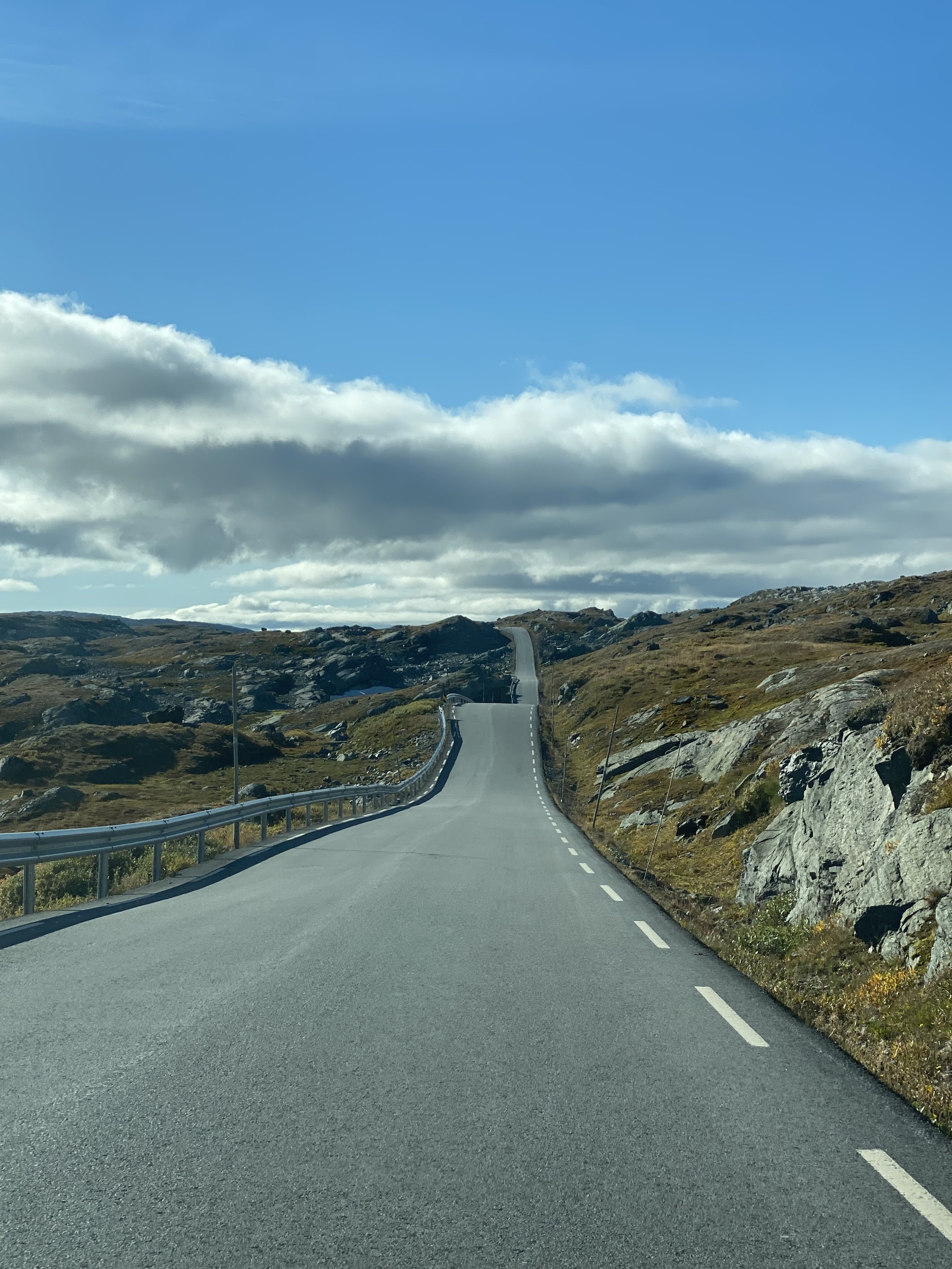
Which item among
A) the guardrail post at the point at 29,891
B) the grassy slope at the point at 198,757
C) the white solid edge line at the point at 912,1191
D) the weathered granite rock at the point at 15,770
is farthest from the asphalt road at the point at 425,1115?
the weathered granite rock at the point at 15,770

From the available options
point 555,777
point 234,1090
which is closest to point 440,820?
point 234,1090

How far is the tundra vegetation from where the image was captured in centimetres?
5344

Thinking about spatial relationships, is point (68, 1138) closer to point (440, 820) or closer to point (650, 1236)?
point (650, 1236)

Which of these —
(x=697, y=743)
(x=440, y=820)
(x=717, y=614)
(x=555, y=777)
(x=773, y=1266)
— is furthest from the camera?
(x=717, y=614)

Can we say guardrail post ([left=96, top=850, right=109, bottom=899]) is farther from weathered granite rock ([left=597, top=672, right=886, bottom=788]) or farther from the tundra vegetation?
weathered granite rock ([left=597, top=672, right=886, bottom=788])

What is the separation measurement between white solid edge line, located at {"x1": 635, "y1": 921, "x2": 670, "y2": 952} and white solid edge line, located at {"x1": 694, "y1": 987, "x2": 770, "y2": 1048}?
1917mm

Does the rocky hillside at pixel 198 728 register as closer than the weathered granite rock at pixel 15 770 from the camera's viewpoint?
Yes

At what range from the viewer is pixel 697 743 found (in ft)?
144

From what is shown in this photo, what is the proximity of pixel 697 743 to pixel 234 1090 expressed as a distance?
133 ft

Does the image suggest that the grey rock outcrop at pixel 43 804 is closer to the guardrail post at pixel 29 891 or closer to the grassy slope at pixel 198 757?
the grassy slope at pixel 198 757

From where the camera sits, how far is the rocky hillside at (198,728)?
69438 mm

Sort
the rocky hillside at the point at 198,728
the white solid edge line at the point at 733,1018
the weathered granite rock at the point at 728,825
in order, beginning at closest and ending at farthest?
the white solid edge line at the point at 733,1018 < the weathered granite rock at the point at 728,825 < the rocky hillside at the point at 198,728

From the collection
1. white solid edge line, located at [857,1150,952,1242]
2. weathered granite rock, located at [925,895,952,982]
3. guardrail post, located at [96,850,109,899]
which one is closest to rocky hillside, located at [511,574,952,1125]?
weathered granite rock, located at [925,895,952,982]

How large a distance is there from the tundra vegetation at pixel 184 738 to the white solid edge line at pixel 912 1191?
37.3 ft
